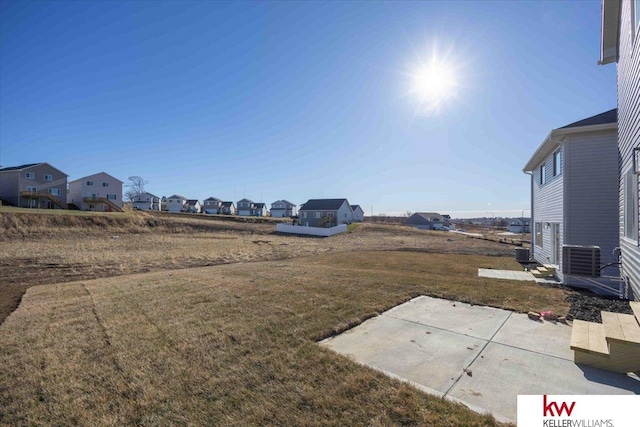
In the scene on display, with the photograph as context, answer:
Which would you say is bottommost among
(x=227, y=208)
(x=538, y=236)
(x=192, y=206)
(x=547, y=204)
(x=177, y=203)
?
(x=538, y=236)

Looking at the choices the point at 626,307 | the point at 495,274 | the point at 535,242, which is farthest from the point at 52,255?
the point at 535,242

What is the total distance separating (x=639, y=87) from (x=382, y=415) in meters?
7.21

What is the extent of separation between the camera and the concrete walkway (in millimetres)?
3146

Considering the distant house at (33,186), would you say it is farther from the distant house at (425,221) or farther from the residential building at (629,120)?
the distant house at (425,221)

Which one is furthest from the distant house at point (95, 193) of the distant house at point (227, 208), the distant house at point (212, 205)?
the distant house at point (212, 205)

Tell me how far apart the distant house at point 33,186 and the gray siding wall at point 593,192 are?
48922 millimetres

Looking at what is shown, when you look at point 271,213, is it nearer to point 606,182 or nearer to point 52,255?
point 52,255

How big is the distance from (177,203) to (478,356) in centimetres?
8452

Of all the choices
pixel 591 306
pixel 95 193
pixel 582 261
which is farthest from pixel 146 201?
pixel 591 306

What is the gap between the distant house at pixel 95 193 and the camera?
39.2m

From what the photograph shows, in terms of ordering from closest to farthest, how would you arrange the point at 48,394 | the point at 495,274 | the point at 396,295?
the point at 48,394 < the point at 396,295 < the point at 495,274

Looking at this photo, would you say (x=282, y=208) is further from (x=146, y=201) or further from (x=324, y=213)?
(x=324, y=213)

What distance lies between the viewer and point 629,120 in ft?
20.1

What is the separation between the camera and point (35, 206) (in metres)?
35.1
